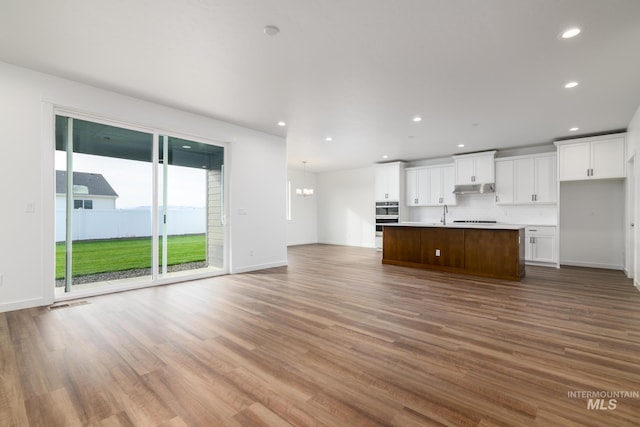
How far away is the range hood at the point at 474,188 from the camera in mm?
7816

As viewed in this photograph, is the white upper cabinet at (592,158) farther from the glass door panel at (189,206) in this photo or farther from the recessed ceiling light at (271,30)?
the glass door panel at (189,206)

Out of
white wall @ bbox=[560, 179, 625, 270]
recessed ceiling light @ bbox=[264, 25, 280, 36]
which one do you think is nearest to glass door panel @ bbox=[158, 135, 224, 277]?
recessed ceiling light @ bbox=[264, 25, 280, 36]

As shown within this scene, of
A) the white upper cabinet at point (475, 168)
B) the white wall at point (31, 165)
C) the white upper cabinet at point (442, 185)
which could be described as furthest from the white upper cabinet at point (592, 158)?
the white wall at point (31, 165)

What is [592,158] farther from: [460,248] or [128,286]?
[128,286]

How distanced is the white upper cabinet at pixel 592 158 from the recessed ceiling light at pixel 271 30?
682 cm

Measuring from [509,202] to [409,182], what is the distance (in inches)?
112

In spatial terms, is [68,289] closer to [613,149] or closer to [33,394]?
[33,394]

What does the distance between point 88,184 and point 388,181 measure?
7737mm

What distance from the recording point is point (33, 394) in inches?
76.6

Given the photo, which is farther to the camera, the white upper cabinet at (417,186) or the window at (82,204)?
the white upper cabinet at (417,186)

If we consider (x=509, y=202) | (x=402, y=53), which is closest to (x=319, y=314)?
(x=402, y=53)

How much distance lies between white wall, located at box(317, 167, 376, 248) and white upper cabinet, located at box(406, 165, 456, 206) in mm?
1622

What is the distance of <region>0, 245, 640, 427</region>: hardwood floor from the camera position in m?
1.77

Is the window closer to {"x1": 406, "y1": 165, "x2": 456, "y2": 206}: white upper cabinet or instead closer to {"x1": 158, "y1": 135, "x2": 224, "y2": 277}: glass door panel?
{"x1": 158, "y1": 135, "x2": 224, "y2": 277}: glass door panel
